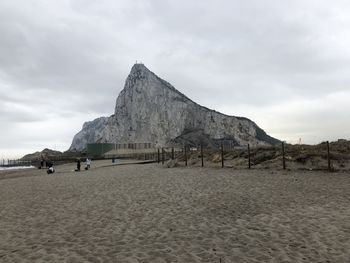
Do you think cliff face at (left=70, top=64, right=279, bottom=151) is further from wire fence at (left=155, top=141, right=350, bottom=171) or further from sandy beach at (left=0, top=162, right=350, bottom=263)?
sandy beach at (left=0, top=162, right=350, bottom=263)

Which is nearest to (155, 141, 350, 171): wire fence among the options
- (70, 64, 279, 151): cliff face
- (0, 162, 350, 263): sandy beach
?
(0, 162, 350, 263): sandy beach

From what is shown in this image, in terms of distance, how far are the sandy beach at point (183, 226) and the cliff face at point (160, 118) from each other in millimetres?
137037

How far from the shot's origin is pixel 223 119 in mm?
160750

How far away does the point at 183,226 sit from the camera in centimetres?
924

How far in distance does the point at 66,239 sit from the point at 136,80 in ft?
499

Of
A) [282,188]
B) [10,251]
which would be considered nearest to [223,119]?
[282,188]

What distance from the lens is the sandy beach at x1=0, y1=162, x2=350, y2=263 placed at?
22.6 feet

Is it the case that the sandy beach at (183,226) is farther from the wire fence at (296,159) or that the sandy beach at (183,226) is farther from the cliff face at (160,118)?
the cliff face at (160,118)

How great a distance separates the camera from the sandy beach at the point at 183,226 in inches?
271

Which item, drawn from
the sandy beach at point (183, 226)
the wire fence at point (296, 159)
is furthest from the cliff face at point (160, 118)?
the sandy beach at point (183, 226)

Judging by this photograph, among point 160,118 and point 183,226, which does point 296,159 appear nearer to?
point 183,226

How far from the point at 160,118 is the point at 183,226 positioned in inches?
5803

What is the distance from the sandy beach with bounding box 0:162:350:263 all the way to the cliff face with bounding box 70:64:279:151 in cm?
13704

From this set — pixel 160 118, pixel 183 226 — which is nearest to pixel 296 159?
pixel 183 226
